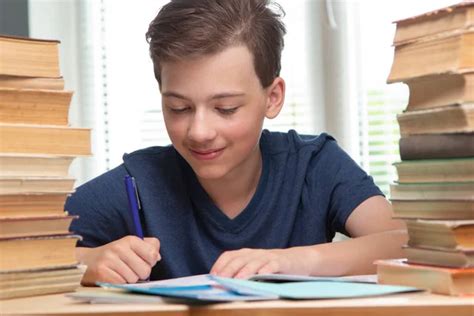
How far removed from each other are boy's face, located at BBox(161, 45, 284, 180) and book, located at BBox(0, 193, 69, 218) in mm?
409

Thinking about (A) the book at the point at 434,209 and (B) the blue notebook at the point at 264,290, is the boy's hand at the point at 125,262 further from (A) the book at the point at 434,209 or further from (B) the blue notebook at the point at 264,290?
(A) the book at the point at 434,209

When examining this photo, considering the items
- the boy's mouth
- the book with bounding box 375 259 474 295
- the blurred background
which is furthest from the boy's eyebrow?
the blurred background

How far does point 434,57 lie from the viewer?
3.23 feet

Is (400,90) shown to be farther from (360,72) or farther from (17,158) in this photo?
(17,158)

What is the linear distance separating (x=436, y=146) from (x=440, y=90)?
2.5 inches

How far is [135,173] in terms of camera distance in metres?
1.67

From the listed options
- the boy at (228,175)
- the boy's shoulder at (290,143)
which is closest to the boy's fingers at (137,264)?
the boy at (228,175)

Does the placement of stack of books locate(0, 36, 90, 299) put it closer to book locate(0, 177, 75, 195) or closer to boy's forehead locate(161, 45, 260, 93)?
book locate(0, 177, 75, 195)

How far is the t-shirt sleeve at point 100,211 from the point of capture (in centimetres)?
167

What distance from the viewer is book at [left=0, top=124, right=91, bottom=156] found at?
3.36 feet

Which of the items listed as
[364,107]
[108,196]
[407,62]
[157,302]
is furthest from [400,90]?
[157,302]

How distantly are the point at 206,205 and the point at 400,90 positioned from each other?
3.80 ft

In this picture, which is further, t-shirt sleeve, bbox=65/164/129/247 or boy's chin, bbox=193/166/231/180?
t-shirt sleeve, bbox=65/164/129/247

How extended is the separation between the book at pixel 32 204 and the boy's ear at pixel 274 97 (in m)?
0.66
